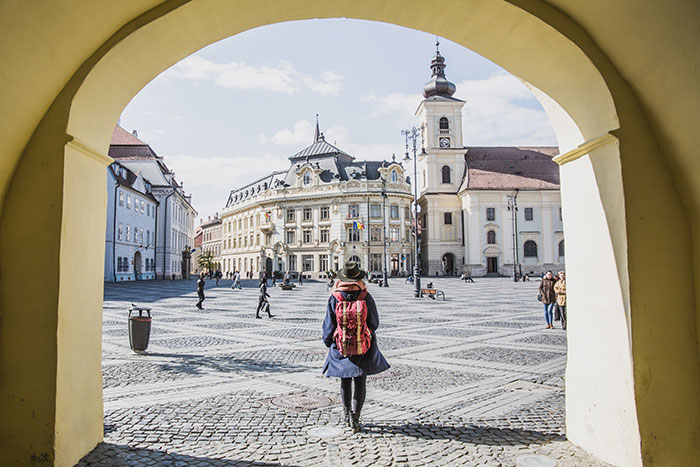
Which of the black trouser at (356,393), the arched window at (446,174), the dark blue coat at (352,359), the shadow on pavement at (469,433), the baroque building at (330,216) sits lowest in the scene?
the shadow on pavement at (469,433)

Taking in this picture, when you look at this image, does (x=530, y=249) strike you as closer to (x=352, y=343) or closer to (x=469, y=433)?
(x=469, y=433)

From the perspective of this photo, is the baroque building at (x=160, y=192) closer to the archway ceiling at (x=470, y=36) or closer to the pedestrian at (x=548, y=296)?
the pedestrian at (x=548, y=296)

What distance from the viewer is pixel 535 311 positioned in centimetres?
2042

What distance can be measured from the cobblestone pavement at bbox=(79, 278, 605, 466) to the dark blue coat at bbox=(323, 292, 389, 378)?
24.8 inches

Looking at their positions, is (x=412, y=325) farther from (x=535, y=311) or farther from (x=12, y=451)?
(x=12, y=451)

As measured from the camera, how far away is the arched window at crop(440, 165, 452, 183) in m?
73.8

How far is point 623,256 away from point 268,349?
824 cm

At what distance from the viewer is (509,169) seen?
7331 cm

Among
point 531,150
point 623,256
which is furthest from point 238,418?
point 531,150

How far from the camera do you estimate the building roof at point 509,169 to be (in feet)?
231

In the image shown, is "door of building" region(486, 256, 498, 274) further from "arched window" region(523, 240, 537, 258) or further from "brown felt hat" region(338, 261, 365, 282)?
"brown felt hat" region(338, 261, 365, 282)

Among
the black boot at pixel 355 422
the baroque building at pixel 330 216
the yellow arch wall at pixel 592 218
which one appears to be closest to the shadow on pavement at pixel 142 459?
the yellow arch wall at pixel 592 218

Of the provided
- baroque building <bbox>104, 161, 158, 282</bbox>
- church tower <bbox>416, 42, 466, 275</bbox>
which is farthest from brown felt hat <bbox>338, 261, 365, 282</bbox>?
church tower <bbox>416, 42, 466, 275</bbox>

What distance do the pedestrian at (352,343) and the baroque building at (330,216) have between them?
59.5m
